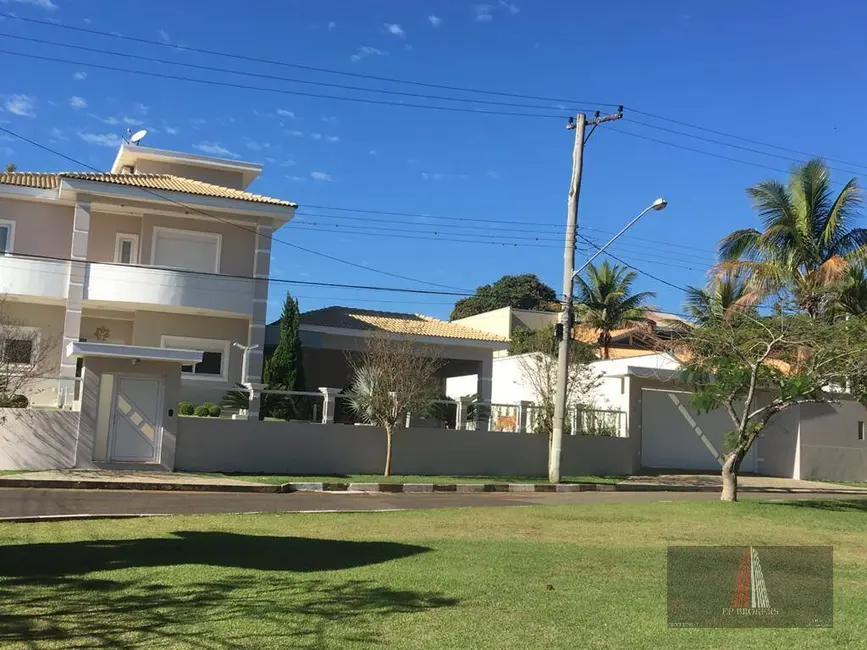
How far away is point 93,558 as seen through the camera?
803cm

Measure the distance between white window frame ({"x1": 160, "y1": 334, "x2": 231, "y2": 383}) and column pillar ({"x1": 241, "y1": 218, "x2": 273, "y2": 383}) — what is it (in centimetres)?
75

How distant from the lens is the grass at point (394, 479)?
19.7m

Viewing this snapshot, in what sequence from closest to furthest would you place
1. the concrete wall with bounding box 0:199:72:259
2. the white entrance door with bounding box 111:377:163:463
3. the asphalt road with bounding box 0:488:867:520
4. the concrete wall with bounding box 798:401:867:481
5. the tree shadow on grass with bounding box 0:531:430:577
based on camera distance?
the tree shadow on grass with bounding box 0:531:430:577
the asphalt road with bounding box 0:488:867:520
the white entrance door with bounding box 111:377:163:463
the concrete wall with bounding box 0:199:72:259
the concrete wall with bounding box 798:401:867:481

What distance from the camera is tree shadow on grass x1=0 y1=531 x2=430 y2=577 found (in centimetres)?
768

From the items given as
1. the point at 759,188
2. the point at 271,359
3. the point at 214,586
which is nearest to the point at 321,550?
the point at 214,586

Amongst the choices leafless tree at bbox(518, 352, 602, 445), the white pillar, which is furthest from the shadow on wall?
leafless tree at bbox(518, 352, 602, 445)

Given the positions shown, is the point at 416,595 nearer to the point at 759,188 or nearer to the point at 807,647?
the point at 807,647

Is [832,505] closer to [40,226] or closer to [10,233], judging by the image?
[40,226]

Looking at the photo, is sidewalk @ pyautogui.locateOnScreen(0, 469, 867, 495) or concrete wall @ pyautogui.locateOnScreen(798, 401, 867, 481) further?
concrete wall @ pyautogui.locateOnScreen(798, 401, 867, 481)

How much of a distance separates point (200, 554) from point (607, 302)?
34.7m

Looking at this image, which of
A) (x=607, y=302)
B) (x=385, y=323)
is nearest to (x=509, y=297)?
(x=607, y=302)

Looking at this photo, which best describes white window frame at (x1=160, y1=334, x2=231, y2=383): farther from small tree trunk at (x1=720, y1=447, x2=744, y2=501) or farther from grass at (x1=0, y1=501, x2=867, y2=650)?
small tree trunk at (x1=720, y1=447, x2=744, y2=501)

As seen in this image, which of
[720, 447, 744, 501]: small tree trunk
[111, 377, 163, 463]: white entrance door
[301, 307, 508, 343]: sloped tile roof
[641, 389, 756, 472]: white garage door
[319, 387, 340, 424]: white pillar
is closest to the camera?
[720, 447, 744, 501]: small tree trunk

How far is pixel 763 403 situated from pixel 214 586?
83.9ft
